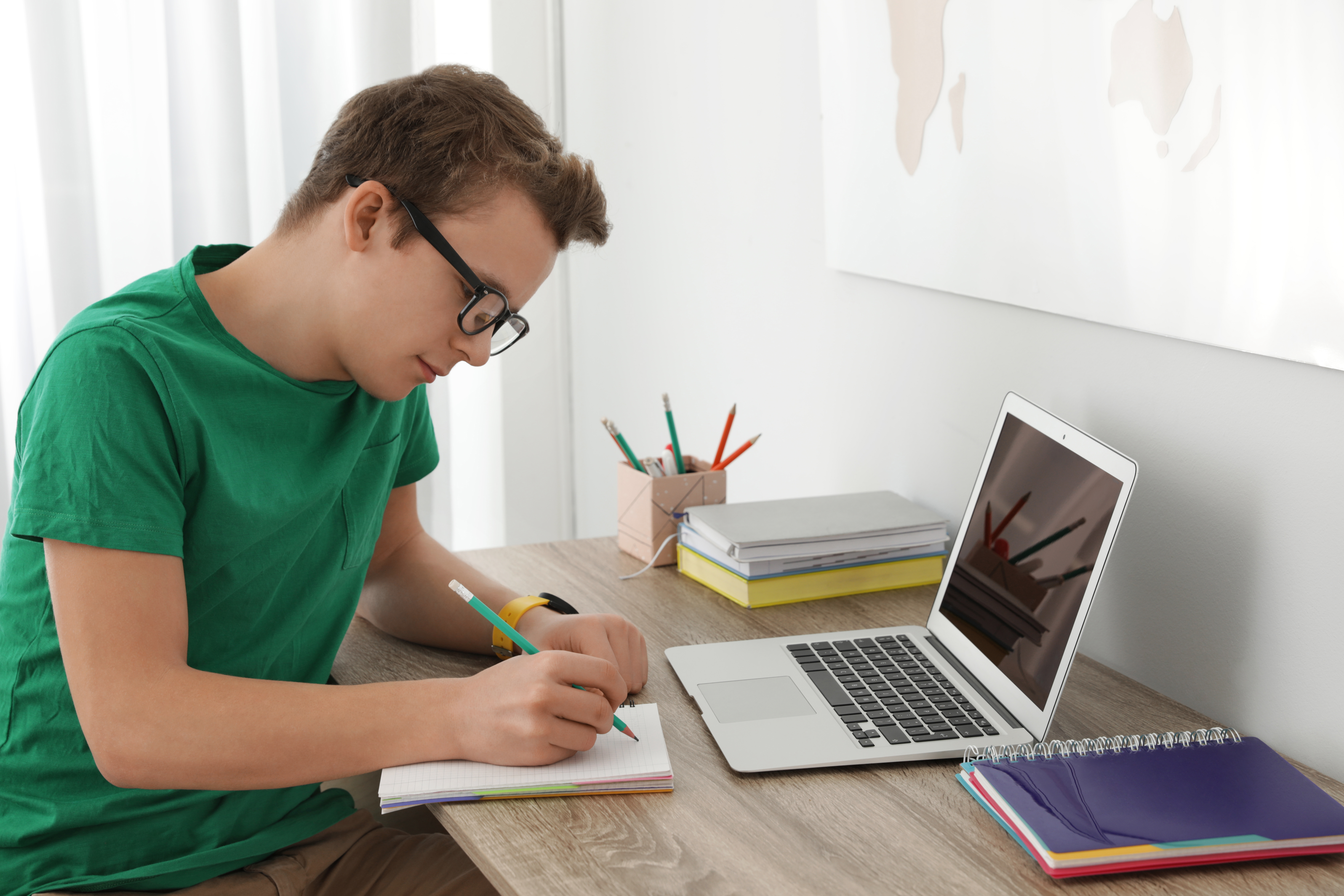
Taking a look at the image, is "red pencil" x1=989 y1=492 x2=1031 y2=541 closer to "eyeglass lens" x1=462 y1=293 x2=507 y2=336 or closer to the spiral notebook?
the spiral notebook

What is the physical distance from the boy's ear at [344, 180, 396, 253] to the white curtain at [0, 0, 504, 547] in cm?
106

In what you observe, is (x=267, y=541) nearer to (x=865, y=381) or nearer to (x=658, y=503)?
(x=658, y=503)

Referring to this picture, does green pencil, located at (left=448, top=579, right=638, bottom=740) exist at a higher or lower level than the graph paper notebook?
higher

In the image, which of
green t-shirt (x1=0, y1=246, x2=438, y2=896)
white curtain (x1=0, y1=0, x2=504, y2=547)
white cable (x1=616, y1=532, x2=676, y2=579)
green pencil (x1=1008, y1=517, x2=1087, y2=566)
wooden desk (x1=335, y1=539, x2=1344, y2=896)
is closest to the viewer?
wooden desk (x1=335, y1=539, x2=1344, y2=896)

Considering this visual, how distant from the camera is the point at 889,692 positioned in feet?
3.21

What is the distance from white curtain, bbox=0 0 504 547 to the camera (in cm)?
179

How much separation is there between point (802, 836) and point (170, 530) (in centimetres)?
52

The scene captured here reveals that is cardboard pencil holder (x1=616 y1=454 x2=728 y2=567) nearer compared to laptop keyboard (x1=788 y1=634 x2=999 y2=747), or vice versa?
laptop keyboard (x1=788 y1=634 x2=999 y2=747)

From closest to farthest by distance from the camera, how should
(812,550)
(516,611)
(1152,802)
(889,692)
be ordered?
(1152,802) < (889,692) < (516,611) < (812,550)

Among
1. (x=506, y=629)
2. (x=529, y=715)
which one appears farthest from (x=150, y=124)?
(x=529, y=715)

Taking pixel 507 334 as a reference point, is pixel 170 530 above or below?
below

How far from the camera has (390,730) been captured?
830 millimetres

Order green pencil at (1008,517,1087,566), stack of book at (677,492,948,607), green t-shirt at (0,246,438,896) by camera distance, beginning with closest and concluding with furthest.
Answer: green t-shirt at (0,246,438,896) < green pencil at (1008,517,1087,566) < stack of book at (677,492,948,607)

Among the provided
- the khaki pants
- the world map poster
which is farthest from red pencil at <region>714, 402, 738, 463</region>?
the khaki pants
